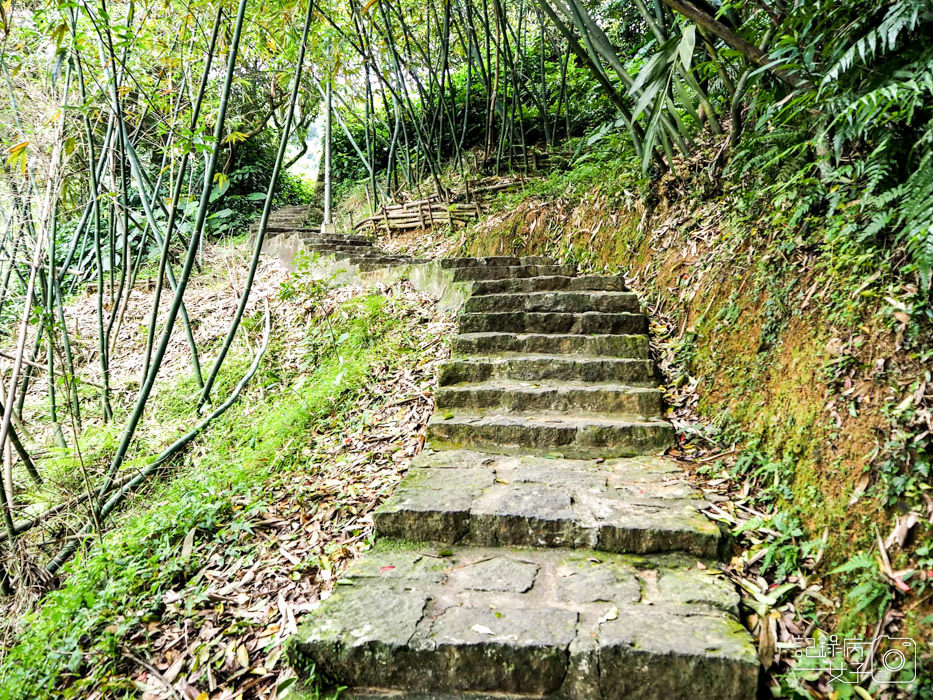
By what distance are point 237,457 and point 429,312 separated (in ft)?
6.53

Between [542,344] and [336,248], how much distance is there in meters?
4.19

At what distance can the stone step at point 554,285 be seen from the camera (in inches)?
153

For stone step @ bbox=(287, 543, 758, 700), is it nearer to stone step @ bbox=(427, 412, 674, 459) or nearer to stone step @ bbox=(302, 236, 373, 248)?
stone step @ bbox=(427, 412, 674, 459)

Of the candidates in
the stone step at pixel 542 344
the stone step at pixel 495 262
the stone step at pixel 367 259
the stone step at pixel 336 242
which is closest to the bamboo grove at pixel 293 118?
the stone step at pixel 542 344

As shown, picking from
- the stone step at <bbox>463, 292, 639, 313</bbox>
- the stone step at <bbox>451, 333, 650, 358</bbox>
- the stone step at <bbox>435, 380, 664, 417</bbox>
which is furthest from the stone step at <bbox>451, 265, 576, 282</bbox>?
the stone step at <bbox>435, 380, 664, 417</bbox>

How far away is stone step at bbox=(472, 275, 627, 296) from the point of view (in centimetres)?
390

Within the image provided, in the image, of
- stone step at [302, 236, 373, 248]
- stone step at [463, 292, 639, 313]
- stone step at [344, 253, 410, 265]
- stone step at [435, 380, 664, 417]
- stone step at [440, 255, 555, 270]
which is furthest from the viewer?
stone step at [302, 236, 373, 248]

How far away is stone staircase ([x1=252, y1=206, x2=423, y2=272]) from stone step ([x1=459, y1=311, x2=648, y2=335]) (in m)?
1.77

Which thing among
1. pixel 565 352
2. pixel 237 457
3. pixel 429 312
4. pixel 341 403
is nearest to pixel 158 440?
pixel 237 457

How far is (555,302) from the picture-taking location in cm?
377

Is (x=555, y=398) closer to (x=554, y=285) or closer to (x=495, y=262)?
(x=554, y=285)

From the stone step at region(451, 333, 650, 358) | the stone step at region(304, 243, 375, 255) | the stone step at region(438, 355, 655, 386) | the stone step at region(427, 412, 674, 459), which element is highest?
the stone step at region(304, 243, 375, 255)

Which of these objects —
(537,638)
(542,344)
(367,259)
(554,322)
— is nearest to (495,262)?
(554,322)

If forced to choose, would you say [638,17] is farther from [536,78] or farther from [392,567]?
[392,567]
